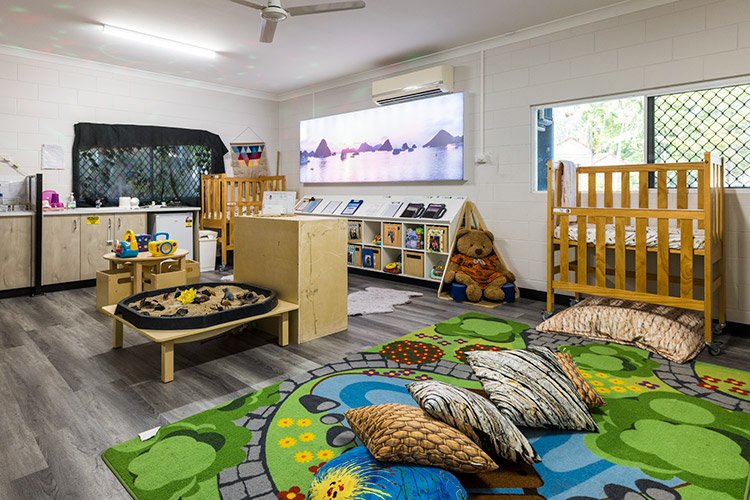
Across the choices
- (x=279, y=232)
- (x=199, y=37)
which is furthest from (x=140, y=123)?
(x=279, y=232)

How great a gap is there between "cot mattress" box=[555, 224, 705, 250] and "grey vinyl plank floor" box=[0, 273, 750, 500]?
2.45 ft

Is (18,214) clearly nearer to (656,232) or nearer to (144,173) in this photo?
(144,173)

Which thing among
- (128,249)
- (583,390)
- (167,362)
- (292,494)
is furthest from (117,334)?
(583,390)

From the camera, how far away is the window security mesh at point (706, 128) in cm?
345

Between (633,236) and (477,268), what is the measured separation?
1498 millimetres

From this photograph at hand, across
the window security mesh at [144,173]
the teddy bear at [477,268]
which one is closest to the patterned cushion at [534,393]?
the teddy bear at [477,268]

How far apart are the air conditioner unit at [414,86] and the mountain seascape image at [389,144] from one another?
9 cm

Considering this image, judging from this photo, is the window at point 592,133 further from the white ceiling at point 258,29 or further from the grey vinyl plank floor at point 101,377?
the grey vinyl plank floor at point 101,377

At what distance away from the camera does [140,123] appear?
19.9 ft

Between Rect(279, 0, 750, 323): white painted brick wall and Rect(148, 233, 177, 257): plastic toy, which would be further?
Rect(148, 233, 177, 257): plastic toy

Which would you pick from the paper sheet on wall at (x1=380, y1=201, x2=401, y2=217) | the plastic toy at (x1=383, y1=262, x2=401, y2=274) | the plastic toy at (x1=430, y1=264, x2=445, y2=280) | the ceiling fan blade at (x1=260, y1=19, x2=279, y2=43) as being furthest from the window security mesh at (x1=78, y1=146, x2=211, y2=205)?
the plastic toy at (x1=430, y1=264, x2=445, y2=280)

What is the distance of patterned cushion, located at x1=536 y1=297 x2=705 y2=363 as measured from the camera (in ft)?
9.59

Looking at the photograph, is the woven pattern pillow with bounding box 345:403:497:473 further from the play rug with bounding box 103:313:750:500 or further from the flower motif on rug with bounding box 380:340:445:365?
the flower motif on rug with bounding box 380:340:445:365

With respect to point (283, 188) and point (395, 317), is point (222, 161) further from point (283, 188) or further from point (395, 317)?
point (395, 317)
